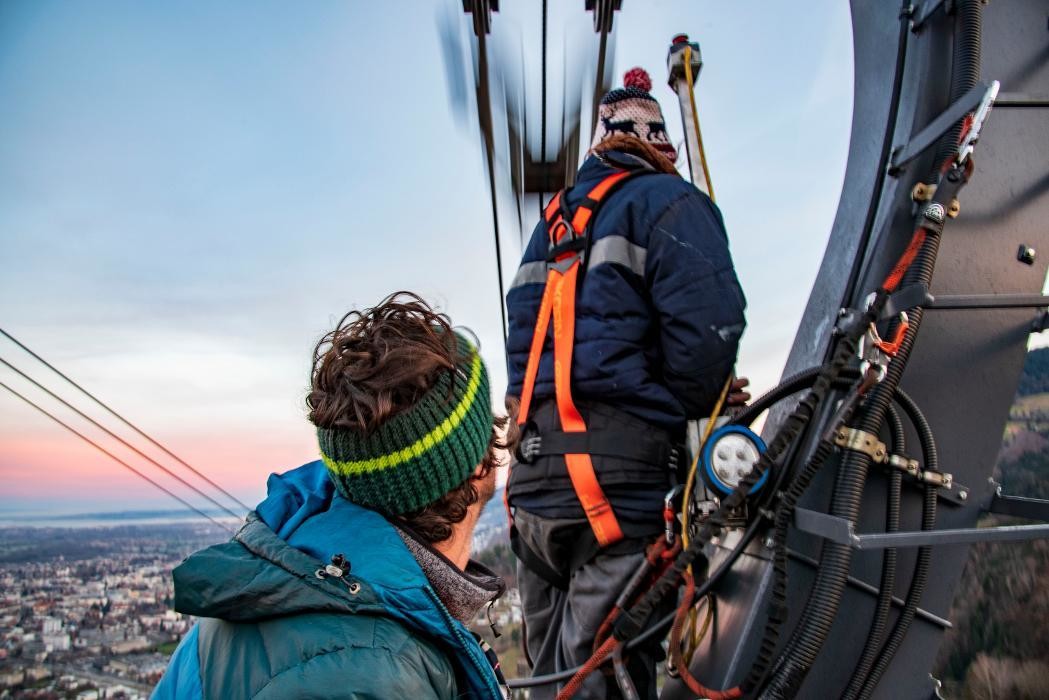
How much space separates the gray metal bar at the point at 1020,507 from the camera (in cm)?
176

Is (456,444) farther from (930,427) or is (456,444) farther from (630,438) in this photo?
(930,427)

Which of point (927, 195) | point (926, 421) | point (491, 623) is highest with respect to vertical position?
point (927, 195)

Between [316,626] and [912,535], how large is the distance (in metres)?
1.29

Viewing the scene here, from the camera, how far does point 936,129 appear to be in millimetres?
1810

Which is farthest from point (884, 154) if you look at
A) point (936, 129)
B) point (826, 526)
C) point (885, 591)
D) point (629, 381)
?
point (885, 591)

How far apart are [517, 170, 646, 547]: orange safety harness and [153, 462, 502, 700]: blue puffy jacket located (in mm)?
886

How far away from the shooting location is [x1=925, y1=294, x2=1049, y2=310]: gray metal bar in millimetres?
1822

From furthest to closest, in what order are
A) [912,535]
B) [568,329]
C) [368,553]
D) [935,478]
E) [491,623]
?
1. [568,329]
2. [935,478]
3. [912,535]
4. [491,623]
5. [368,553]

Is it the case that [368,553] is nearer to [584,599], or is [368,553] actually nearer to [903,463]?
[584,599]

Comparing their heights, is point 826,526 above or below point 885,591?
above

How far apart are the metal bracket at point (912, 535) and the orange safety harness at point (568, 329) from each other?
1.81ft

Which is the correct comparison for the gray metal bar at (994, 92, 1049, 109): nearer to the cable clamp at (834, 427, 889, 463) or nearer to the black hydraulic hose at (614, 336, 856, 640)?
the black hydraulic hose at (614, 336, 856, 640)

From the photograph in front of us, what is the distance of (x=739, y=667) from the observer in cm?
180

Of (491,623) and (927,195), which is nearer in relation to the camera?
(491,623)
